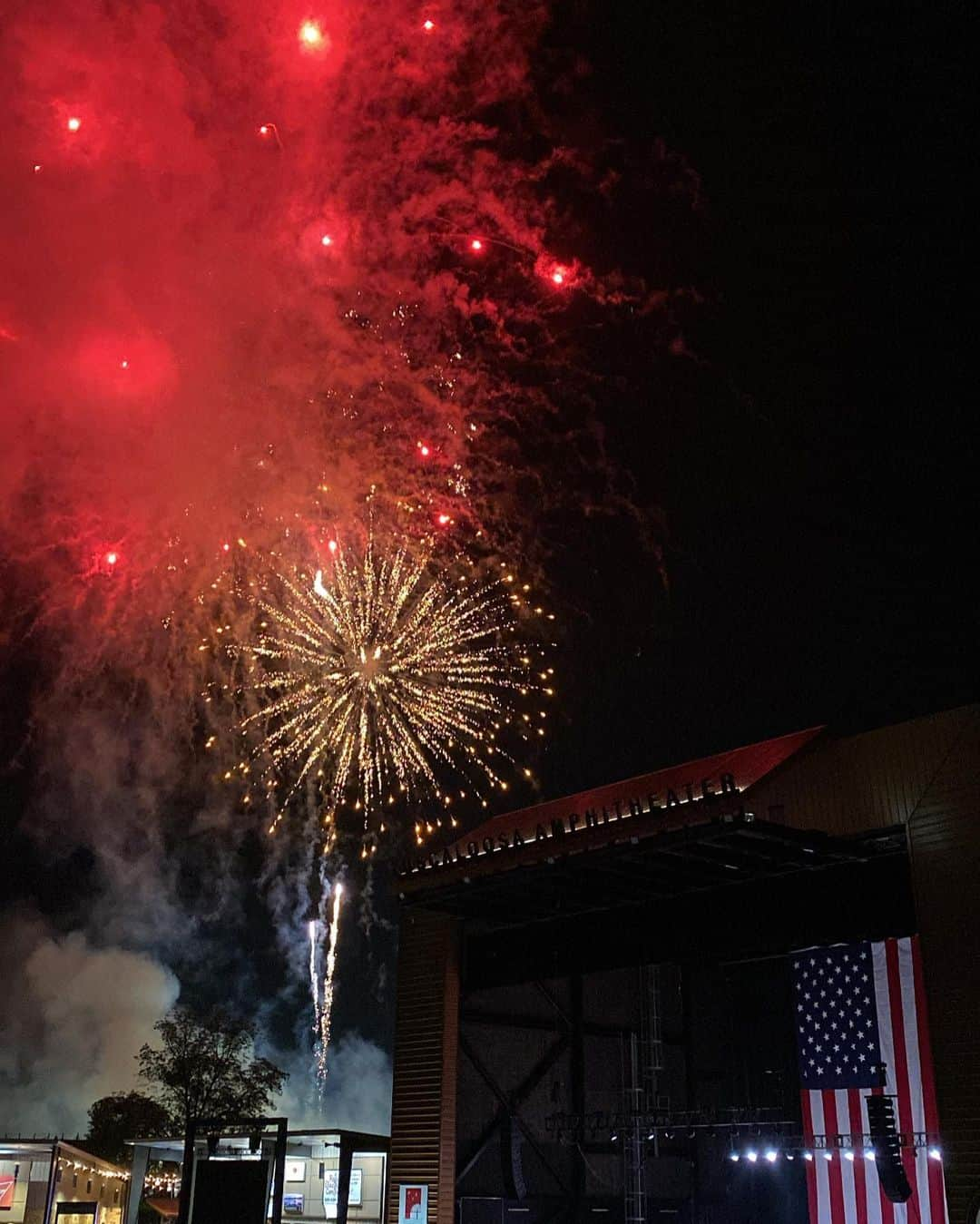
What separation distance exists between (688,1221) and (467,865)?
8.37 metres

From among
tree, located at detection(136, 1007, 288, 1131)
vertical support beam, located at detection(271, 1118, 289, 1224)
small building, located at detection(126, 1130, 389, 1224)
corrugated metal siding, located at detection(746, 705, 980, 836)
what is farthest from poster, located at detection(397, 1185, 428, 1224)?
tree, located at detection(136, 1007, 288, 1131)

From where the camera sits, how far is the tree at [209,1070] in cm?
4466

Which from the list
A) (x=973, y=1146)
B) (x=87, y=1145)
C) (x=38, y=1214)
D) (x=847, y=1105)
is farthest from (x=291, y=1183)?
(x=87, y=1145)

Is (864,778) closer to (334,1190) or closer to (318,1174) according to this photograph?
(334,1190)

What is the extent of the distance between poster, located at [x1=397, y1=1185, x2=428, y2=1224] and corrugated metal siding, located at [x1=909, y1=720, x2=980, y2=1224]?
8.30 m

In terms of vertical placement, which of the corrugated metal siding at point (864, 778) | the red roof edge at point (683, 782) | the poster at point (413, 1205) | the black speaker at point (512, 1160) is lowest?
the poster at point (413, 1205)

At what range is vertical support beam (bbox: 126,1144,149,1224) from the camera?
83.5ft

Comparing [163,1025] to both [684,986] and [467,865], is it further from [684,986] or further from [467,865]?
[467,865]

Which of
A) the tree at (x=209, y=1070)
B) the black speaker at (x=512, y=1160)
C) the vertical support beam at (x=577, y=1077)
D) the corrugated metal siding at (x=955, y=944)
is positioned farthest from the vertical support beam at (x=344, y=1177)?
the tree at (x=209, y=1070)

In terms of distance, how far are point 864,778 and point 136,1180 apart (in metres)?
20.1

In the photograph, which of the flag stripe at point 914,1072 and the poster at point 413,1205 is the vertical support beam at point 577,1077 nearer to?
the poster at point 413,1205

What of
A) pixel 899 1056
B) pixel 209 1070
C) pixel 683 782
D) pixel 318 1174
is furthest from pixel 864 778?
pixel 209 1070

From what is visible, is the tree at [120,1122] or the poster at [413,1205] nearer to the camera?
the poster at [413,1205]

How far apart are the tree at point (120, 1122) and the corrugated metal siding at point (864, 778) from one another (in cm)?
4185
